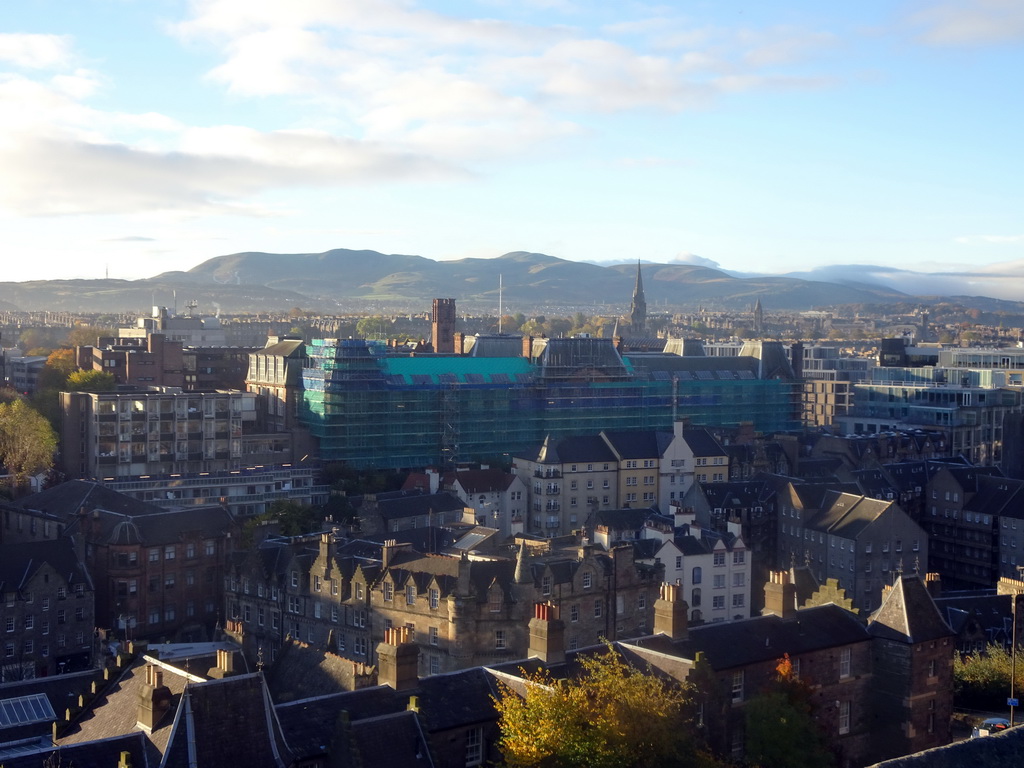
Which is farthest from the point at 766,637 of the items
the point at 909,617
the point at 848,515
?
the point at 848,515

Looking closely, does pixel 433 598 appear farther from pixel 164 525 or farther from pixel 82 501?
pixel 82 501

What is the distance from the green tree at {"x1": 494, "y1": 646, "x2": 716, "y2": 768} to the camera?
32.5m

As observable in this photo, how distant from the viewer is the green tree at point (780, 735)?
39.4 metres

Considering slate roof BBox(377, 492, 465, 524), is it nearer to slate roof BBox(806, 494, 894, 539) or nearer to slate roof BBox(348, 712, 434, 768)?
slate roof BBox(806, 494, 894, 539)

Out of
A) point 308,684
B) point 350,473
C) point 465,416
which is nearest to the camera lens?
point 308,684

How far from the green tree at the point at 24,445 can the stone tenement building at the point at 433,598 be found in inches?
1393

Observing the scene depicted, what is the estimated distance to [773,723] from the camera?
39625 millimetres

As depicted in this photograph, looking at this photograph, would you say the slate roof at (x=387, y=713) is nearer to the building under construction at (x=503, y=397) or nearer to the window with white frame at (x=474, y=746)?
the window with white frame at (x=474, y=746)

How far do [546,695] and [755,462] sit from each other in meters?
70.5

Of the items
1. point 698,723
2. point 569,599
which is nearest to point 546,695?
point 698,723

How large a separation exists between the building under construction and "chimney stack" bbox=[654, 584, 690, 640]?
65.4 metres

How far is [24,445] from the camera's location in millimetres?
92875

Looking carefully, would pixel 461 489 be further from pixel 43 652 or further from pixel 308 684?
pixel 308 684

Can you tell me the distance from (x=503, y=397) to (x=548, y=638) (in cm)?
7477
